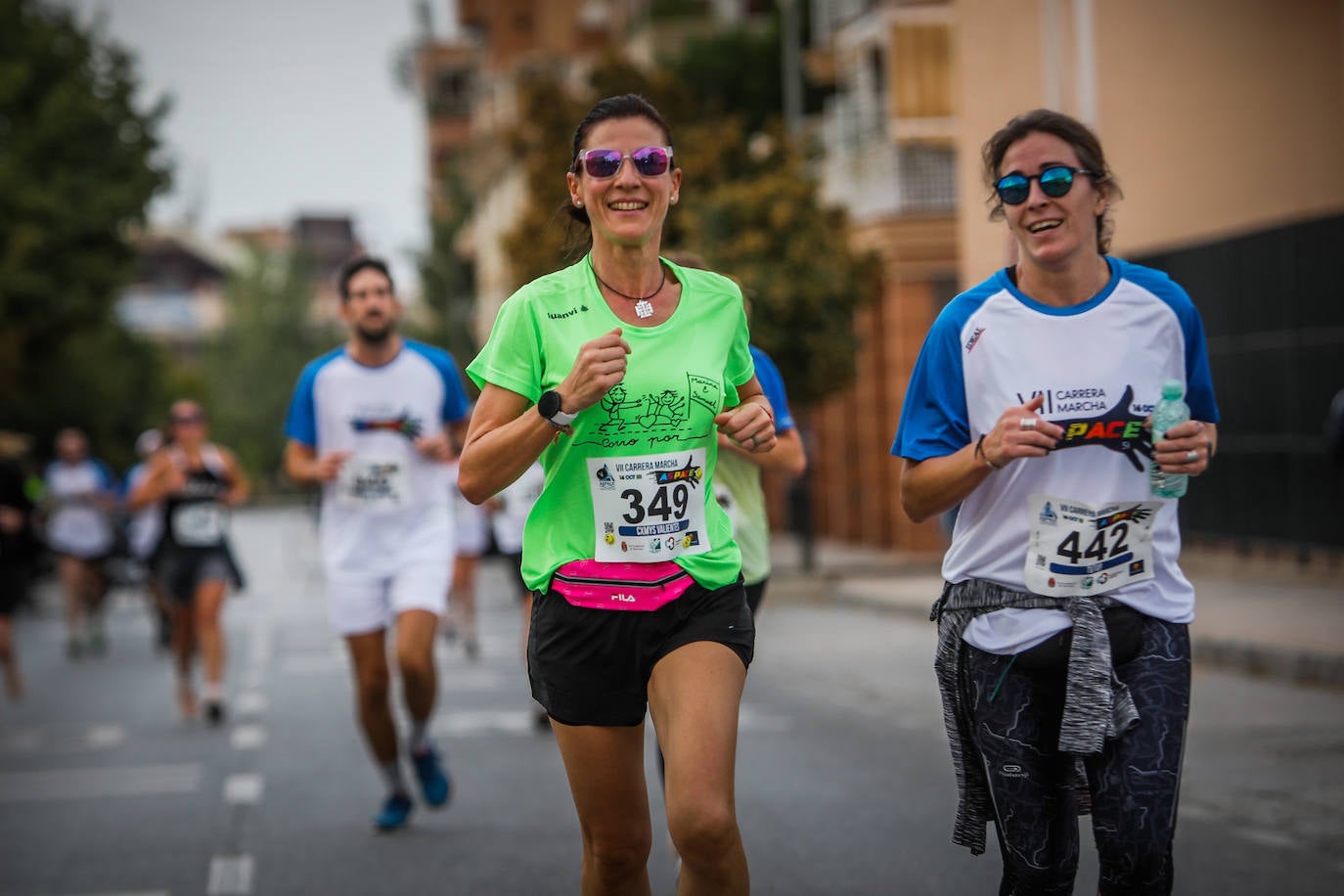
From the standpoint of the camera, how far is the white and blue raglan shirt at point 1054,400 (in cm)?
439

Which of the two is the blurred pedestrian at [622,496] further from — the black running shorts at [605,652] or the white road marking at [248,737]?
the white road marking at [248,737]

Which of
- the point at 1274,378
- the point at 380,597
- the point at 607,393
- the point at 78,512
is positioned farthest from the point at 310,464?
the point at 1274,378

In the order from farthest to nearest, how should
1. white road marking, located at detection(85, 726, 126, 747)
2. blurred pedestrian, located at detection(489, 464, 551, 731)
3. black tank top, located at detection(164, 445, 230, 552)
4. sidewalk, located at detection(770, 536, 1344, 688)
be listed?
black tank top, located at detection(164, 445, 230, 552) < sidewalk, located at detection(770, 536, 1344, 688) < white road marking, located at detection(85, 726, 126, 747) < blurred pedestrian, located at detection(489, 464, 551, 731)

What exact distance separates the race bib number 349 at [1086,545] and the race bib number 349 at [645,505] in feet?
2.60

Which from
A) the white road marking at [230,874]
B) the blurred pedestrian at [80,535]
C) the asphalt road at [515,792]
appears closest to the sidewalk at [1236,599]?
the asphalt road at [515,792]

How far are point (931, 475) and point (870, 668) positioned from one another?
377 inches

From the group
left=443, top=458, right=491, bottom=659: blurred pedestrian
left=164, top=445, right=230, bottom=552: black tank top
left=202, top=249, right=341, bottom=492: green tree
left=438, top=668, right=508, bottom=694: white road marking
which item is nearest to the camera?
left=164, top=445, right=230, bottom=552: black tank top

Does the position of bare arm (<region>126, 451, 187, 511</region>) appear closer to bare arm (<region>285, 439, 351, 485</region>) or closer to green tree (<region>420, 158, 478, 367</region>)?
bare arm (<region>285, 439, 351, 485</region>)

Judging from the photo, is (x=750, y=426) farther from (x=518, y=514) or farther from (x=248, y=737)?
(x=518, y=514)

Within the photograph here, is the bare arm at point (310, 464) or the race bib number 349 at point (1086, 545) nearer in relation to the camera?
the race bib number 349 at point (1086, 545)

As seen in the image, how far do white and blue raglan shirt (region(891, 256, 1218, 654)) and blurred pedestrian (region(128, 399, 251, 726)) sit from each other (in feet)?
27.7

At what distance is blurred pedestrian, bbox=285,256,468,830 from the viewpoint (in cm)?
785

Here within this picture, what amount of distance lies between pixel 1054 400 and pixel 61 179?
2975 centimetres

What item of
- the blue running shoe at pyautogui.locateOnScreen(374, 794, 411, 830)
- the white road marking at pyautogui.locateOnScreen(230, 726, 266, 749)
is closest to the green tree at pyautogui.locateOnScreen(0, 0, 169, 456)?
the white road marking at pyautogui.locateOnScreen(230, 726, 266, 749)
